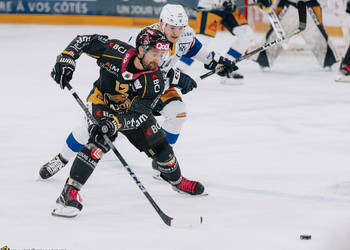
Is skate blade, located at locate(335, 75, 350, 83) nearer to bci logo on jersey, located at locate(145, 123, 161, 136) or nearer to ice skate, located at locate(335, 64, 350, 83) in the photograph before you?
ice skate, located at locate(335, 64, 350, 83)

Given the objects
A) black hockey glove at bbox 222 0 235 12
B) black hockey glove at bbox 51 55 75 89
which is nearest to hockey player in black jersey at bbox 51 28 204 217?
black hockey glove at bbox 51 55 75 89

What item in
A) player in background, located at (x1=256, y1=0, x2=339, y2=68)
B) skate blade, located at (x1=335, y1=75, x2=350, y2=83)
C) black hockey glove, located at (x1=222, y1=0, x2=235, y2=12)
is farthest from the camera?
player in background, located at (x1=256, y1=0, x2=339, y2=68)

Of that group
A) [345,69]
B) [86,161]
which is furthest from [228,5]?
[86,161]

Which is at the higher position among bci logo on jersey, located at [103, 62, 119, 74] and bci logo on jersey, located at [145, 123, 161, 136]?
bci logo on jersey, located at [103, 62, 119, 74]

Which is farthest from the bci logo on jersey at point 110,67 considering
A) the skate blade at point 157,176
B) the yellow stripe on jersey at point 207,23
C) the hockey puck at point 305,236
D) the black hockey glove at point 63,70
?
the yellow stripe on jersey at point 207,23

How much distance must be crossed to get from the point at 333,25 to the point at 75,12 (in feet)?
13.4

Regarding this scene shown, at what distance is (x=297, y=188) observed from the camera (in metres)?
3.75

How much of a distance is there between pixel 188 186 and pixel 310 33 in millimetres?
5226

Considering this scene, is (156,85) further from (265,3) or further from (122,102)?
(265,3)

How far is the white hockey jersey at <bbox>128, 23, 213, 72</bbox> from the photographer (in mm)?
3957

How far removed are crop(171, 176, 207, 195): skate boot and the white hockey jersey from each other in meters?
0.73

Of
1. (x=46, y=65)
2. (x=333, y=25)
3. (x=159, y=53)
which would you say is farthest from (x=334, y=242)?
(x=333, y=25)

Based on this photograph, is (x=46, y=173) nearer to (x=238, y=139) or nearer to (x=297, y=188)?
(x=297, y=188)

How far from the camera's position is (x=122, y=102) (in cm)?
343
